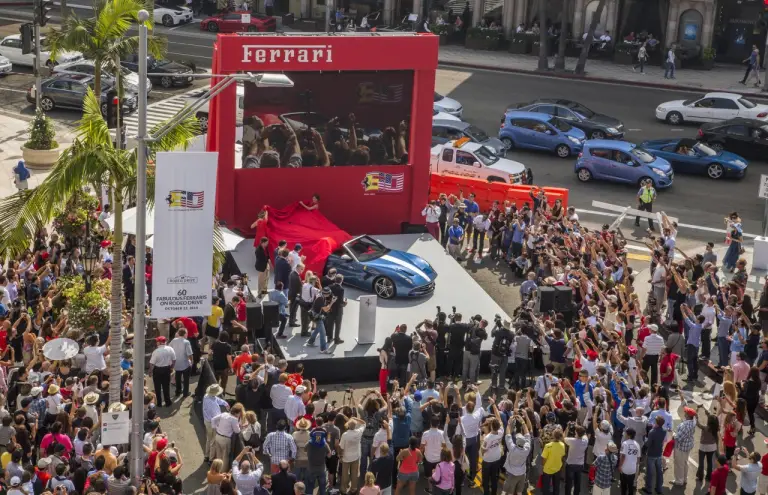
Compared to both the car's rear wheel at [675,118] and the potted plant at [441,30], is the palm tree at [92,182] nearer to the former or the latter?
the car's rear wheel at [675,118]

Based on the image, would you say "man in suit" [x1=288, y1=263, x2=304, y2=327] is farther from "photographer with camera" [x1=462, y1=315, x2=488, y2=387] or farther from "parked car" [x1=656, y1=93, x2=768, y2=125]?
"parked car" [x1=656, y1=93, x2=768, y2=125]

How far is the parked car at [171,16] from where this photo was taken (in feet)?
197

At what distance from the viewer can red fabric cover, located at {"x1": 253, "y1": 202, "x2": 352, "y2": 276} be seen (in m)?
27.1

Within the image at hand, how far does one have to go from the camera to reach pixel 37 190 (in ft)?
63.7

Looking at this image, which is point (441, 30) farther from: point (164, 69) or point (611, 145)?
point (611, 145)

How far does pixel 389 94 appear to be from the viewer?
97.7 ft

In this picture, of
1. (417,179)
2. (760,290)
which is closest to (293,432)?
(417,179)

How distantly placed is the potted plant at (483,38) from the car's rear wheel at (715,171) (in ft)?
68.4

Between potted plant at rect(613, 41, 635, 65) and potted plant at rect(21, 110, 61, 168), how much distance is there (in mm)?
28596

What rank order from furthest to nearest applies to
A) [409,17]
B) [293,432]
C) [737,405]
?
[409,17] < [737,405] < [293,432]

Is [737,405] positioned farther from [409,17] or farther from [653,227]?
[409,17]

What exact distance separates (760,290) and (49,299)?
1697 cm

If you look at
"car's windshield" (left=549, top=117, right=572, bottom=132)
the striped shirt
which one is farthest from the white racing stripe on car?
"car's windshield" (left=549, top=117, right=572, bottom=132)

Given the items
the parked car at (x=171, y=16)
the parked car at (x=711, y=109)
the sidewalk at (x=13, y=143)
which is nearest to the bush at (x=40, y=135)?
the sidewalk at (x=13, y=143)
